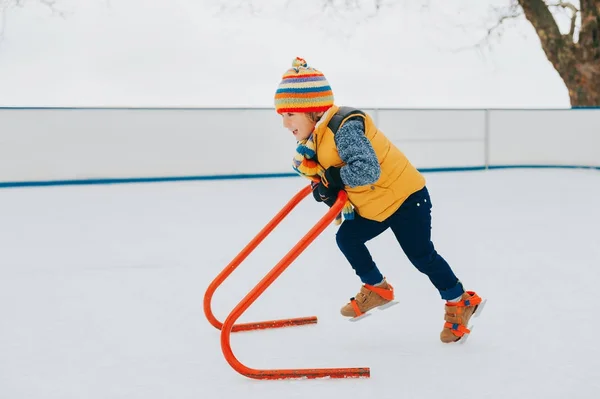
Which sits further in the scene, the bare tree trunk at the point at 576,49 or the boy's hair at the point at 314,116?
the bare tree trunk at the point at 576,49

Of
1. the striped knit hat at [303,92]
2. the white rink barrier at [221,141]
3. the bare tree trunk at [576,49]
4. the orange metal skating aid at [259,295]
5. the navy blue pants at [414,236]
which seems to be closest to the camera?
the orange metal skating aid at [259,295]

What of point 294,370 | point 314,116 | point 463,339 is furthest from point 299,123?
point 463,339

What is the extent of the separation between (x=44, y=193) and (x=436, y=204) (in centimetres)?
432

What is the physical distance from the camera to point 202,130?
937 centimetres

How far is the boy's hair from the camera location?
2.43 m

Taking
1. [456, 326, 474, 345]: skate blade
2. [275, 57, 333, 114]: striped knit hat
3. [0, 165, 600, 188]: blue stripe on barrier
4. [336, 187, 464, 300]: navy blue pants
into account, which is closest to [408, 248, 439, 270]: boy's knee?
[336, 187, 464, 300]: navy blue pants

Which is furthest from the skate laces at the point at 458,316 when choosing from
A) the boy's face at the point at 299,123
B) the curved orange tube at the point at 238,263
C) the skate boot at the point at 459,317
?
the boy's face at the point at 299,123

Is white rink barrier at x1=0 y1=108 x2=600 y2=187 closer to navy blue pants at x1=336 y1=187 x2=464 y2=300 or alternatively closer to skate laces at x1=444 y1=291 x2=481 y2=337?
navy blue pants at x1=336 y1=187 x2=464 y2=300

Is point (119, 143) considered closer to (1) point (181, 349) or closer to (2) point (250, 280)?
(2) point (250, 280)

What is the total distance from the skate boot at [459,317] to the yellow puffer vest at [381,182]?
1.36 feet

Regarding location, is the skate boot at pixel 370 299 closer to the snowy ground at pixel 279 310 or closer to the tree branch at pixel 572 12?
the snowy ground at pixel 279 310

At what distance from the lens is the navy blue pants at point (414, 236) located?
2.49 meters

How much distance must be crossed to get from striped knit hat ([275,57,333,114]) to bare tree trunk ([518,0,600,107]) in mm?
11371

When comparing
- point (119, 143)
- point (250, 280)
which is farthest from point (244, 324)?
point (119, 143)
